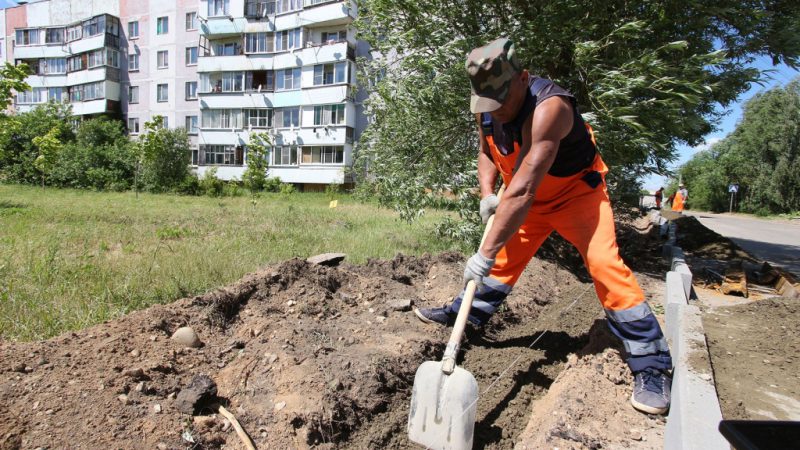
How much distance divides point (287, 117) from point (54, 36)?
27896 mm

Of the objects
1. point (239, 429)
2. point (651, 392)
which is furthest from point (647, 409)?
point (239, 429)

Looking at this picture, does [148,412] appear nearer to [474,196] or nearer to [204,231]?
[474,196]

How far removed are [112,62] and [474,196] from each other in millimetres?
43344

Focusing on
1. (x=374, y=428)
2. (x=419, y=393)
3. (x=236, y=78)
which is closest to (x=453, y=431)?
(x=419, y=393)

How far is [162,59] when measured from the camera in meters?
36.9

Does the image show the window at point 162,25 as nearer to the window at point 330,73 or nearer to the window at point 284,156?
the window at point 284,156

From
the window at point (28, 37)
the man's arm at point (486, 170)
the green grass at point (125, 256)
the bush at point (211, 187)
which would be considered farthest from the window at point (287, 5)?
the man's arm at point (486, 170)

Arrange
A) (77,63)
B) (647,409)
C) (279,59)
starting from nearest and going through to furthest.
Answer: (647,409) < (279,59) < (77,63)

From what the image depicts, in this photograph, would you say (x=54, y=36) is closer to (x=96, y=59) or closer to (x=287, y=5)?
(x=96, y=59)

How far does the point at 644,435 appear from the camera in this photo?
7.95 feet

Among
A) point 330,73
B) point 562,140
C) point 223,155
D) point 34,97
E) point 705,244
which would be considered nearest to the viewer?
point 562,140

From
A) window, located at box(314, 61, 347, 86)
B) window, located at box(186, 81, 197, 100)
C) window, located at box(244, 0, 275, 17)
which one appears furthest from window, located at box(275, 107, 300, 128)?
window, located at box(186, 81, 197, 100)

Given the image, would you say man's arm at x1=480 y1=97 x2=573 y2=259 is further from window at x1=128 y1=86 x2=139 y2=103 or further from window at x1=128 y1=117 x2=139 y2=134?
window at x1=128 y1=86 x2=139 y2=103

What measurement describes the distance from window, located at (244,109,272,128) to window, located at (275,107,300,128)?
0.67m
